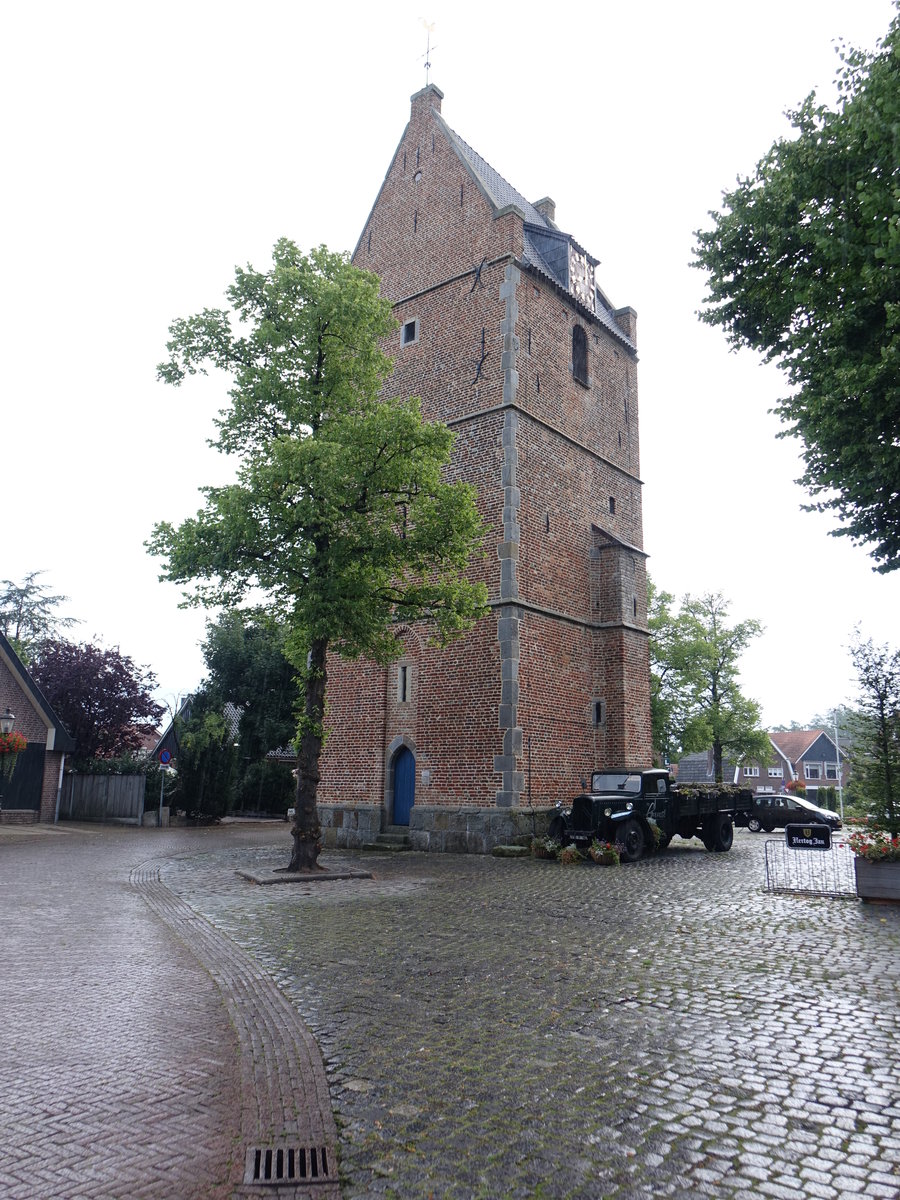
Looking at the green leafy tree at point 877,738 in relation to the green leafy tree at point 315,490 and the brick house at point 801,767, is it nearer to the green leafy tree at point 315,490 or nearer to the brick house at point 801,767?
the green leafy tree at point 315,490

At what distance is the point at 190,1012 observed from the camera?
233 inches

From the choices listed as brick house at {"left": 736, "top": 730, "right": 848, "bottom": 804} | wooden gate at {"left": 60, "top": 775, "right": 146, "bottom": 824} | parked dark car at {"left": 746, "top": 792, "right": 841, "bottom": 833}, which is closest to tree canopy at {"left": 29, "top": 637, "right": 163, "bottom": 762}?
wooden gate at {"left": 60, "top": 775, "right": 146, "bottom": 824}

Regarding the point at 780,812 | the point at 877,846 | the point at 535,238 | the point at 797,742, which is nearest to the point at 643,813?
the point at 877,846

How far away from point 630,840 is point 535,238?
16.3m

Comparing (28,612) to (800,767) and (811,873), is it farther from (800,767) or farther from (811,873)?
(800,767)

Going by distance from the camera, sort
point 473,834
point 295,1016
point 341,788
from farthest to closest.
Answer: point 341,788 < point 473,834 < point 295,1016

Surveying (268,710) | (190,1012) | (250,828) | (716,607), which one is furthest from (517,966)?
(716,607)

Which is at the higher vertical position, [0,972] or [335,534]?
[335,534]

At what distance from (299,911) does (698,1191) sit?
7.79 meters

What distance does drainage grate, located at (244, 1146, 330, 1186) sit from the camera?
3.45m

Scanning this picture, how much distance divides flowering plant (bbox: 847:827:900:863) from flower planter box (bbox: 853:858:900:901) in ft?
0.24

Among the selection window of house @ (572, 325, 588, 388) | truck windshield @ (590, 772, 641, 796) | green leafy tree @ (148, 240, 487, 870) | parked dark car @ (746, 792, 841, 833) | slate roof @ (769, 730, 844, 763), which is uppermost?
window of house @ (572, 325, 588, 388)

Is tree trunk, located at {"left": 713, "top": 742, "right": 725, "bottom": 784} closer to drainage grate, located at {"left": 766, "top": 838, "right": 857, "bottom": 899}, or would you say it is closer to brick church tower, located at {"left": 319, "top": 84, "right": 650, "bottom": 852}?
drainage grate, located at {"left": 766, "top": 838, "right": 857, "bottom": 899}

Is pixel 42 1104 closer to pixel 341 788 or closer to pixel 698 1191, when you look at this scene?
pixel 698 1191
